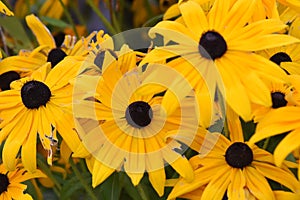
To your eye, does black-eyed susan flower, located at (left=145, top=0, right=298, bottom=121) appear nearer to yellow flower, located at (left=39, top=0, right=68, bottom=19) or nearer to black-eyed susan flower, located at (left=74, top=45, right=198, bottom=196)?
black-eyed susan flower, located at (left=74, top=45, right=198, bottom=196)

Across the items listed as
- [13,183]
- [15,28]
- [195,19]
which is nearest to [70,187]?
[13,183]

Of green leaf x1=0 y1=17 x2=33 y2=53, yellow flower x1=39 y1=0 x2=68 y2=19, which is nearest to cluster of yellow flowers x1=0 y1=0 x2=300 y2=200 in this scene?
green leaf x1=0 y1=17 x2=33 y2=53

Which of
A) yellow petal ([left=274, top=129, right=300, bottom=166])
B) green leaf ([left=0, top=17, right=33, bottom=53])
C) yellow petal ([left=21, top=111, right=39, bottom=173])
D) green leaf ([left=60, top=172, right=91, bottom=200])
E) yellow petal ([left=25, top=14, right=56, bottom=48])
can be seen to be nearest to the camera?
yellow petal ([left=274, top=129, right=300, bottom=166])

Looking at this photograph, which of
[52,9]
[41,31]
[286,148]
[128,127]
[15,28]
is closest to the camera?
[286,148]

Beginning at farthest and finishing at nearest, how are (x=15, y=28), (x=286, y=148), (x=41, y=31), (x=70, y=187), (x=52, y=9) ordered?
(x=52, y=9)
(x=15, y=28)
(x=41, y=31)
(x=70, y=187)
(x=286, y=148)

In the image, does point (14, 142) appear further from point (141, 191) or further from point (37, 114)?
point (141, 191)

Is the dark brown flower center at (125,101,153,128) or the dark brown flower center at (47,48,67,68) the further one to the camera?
the dark brown flower center at (47,48,67,68)

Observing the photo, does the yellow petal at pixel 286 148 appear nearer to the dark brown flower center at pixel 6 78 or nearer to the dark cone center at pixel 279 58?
the dark cone center at pixel 279 58
